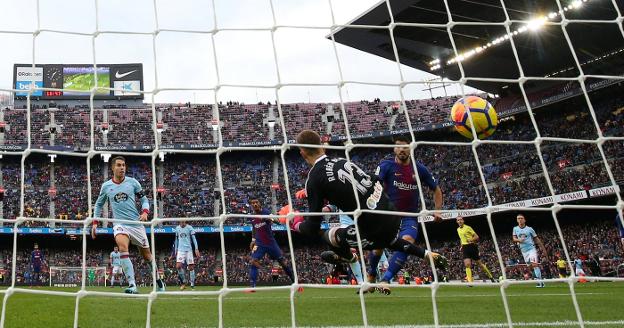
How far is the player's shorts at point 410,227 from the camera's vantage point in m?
6.71

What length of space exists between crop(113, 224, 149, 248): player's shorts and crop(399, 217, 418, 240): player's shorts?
3.46 metres

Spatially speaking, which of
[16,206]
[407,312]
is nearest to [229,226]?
[16,206]

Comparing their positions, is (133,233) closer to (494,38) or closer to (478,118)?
(478,118)

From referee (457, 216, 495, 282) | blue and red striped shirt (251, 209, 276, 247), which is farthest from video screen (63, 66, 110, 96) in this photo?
referee (457, 216, 495, 282)

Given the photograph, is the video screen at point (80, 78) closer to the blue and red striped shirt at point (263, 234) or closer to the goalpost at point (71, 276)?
the goalpost at point (71, 276)

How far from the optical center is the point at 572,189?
23.6 meters

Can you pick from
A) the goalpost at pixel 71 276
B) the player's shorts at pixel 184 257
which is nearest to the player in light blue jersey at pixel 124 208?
the player's shorts at pixel 184 257

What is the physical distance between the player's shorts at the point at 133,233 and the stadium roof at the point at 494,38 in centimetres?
1251

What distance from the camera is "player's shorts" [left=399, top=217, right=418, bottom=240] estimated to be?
Result: 22.0 ft

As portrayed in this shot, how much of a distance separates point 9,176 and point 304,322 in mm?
30456

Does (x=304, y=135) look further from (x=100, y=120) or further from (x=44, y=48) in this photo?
(x=100, y=120)

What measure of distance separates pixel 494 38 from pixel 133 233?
1941 centimetres

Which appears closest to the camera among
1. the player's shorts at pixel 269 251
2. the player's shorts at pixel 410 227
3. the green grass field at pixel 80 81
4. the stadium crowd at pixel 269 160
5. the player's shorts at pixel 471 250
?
the player's shorts at pixel 410 227

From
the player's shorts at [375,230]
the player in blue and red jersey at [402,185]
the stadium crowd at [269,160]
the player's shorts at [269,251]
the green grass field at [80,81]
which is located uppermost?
the green grass field at [80,81]
